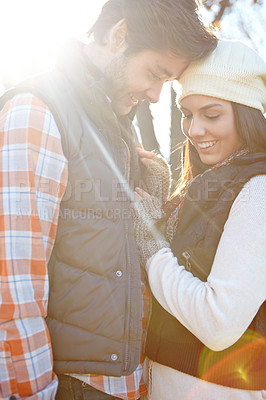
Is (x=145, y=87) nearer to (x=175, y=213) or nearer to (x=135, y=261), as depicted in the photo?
(x=175, y=213)

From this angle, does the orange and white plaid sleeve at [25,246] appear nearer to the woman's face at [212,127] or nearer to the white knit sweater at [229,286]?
the white knit sweater at [229,286]

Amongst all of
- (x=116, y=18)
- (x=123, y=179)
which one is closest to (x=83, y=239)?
(x=123, y=179)

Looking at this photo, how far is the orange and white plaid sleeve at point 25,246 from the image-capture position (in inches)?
52.7

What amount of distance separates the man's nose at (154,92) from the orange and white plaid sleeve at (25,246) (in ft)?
2.92

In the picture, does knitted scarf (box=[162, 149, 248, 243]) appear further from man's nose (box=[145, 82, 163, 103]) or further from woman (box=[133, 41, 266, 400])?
man's nose (box=[145, 82, 163, 103])

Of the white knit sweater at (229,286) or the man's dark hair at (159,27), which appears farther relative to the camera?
the man's dark hair at (159,27)

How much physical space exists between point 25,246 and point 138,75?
1237 millimetres

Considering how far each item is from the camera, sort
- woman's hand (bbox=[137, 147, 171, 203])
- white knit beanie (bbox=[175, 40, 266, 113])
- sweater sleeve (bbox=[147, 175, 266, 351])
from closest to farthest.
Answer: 1. sweater sleeve (bbox=[147, 175, 266, 351])
2. white knit beanie (bbox=[175, 40, 266, 113])
3. woman's hand (bbox=[137, 147, 171, 203])

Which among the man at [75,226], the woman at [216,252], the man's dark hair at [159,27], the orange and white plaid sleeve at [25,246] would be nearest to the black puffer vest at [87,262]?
the man at [75,226]

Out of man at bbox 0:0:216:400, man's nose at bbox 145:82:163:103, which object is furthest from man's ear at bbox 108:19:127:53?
man's nose at bbox 145:82:163:103

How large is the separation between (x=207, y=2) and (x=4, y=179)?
4930 millimetres

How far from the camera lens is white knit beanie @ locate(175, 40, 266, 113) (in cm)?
199

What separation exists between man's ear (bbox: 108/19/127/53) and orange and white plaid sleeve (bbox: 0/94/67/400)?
794 millimetres

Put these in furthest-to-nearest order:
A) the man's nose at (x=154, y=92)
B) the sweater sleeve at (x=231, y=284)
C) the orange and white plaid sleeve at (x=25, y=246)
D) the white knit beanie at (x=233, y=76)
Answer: the man's nose at (x=154, y=92), the white knit beanie at (x=233, y=76), the sweater sleeve at (x=231, y=284), the orange and white plaid sleeve at (x=25, y=246)
